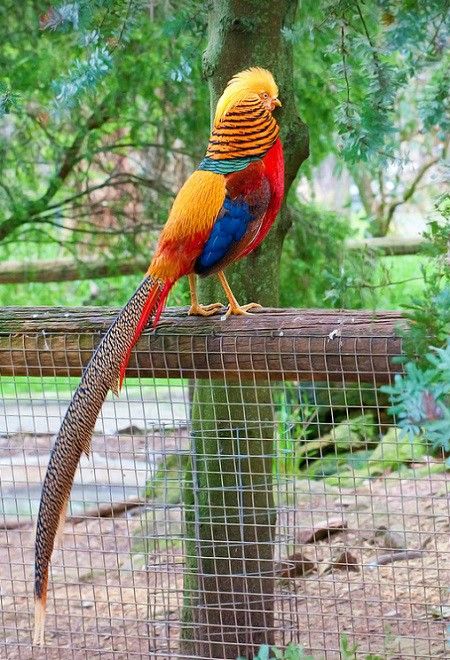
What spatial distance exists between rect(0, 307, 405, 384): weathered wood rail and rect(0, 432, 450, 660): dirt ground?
0.98 ft

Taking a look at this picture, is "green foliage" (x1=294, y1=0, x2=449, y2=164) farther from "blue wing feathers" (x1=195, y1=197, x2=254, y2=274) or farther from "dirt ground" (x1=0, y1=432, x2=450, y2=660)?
"dirt ground" (x1=0, y1=432, x2=450, y2=660)

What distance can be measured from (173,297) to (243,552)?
2.03 meters

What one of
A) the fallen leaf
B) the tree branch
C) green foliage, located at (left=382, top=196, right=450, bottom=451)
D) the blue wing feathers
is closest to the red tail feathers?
the blue wing feathers

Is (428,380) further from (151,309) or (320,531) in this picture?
(320,531)

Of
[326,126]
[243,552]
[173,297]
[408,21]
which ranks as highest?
[326,126]

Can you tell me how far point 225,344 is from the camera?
9.16 feet

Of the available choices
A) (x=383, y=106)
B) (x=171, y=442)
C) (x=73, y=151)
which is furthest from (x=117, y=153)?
(x=383, y=106)

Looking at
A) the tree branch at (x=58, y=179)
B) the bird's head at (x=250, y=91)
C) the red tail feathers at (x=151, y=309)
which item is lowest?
the red tail feathers at (x=151, y=309)

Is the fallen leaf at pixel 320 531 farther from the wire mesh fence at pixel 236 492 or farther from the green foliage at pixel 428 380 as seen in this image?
the green foliage at pixel 428 380

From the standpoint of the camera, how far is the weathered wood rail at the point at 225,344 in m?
2.63

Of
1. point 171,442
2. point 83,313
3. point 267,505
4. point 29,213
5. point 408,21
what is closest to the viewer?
point 408,21

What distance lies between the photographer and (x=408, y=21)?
2.36 meters

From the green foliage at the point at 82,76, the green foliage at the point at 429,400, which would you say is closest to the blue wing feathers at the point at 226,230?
the green foliage at the point at 82,76

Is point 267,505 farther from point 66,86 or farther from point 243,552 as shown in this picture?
point 66,86
